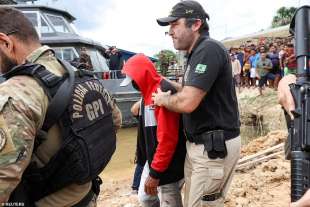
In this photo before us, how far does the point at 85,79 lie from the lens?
205cm

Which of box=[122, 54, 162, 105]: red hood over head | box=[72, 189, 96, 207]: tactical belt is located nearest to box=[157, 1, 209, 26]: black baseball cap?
box=[122, 54, 162, 105]: red hood over head

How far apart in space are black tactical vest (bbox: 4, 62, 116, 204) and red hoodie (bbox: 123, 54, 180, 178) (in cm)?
86

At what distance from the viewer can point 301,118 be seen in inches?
62.6

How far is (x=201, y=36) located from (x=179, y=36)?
0.48ft

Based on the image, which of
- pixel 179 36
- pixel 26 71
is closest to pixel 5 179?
pixel 26 71

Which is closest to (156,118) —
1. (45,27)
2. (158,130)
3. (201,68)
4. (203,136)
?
(158,130)

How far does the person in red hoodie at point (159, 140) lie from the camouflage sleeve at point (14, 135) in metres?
1.35

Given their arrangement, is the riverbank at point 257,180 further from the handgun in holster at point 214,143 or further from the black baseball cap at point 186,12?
the black baseball cap at point 186,12

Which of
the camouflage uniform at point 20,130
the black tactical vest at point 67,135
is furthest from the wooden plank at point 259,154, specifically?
the camouflage uniform at point 20,130

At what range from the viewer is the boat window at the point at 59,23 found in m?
14.4

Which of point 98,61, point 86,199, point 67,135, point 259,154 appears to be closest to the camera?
point 67,135

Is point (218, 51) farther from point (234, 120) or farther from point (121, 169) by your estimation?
point (121, 169)

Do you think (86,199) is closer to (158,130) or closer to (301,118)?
(158,130)

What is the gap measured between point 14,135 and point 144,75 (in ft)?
5.16
